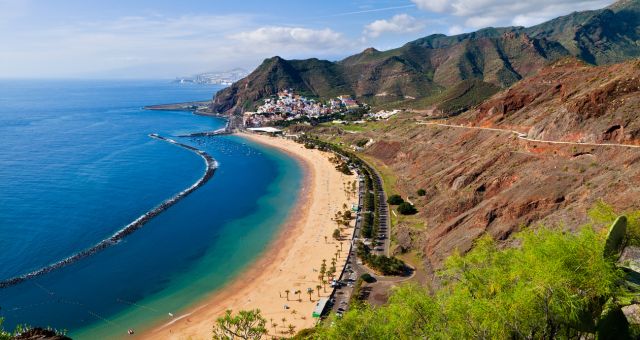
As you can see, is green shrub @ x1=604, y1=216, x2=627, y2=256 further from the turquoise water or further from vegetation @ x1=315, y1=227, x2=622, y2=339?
the turquoise water

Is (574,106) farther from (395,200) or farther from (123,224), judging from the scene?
(123,224)

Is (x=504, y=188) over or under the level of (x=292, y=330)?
over

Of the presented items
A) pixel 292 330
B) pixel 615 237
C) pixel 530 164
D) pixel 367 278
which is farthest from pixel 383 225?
pixel 615 237

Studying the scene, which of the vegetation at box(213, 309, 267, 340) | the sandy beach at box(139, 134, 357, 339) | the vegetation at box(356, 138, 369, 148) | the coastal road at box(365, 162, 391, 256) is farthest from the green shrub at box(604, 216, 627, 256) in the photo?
the vegetation at box(356, 138, 369, 148)

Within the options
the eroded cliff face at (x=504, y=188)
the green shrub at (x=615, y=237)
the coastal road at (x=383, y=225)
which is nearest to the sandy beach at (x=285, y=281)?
the coastal road at (x=383, y=225)

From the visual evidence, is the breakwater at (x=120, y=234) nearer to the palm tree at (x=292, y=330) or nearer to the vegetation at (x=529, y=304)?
the palm tree at (x=292, y=330)

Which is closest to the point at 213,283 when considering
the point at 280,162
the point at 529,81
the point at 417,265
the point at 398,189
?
the point at 417,265

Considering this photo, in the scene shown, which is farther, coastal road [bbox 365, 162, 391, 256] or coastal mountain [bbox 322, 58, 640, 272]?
coastal road [bbox 365, 162, 391, 256]
